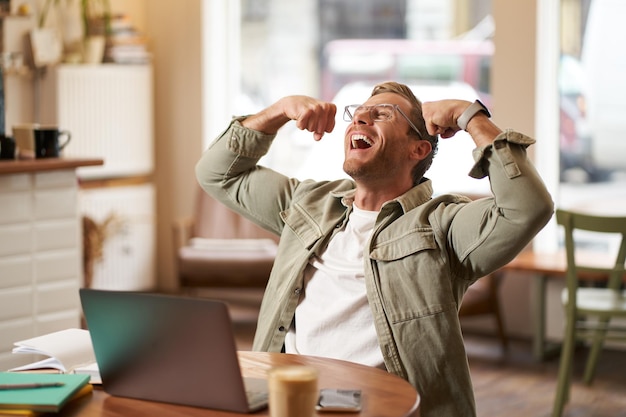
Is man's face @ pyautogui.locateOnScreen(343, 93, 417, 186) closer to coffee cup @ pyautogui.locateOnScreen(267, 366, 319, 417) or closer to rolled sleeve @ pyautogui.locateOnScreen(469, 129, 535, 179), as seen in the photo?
rolled sleeve @ pyautogui.locateOnScreen(469, 129, 535, 179)

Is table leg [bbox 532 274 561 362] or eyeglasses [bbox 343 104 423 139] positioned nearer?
eyeglasses [bbox 343 104 423 139]

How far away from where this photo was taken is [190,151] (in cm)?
638

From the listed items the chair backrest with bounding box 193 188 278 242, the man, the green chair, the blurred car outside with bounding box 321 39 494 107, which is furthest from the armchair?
the man

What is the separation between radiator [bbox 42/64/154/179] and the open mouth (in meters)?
3.88

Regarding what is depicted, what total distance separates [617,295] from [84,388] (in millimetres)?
2940

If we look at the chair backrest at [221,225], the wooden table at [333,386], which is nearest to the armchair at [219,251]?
the chair backrest at [221,225]

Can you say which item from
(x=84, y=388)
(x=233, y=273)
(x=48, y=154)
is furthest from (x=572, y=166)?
(x=84, y=388)

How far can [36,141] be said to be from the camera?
411 centimetres

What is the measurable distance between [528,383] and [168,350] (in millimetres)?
3135

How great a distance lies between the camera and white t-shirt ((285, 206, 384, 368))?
2148 mm

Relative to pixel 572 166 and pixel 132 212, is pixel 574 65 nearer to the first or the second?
pixel 572 166

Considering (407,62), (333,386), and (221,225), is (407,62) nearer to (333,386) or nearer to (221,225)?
(221,225)

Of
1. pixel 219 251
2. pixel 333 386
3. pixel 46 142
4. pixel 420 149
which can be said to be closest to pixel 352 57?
pixel 219 251

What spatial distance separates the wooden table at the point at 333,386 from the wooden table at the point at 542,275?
3018mm
